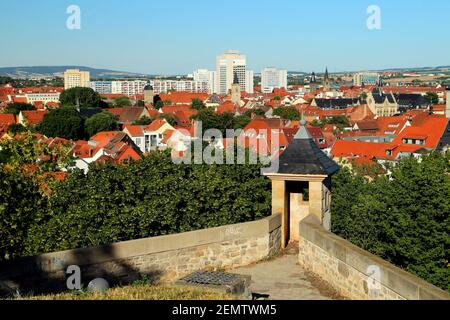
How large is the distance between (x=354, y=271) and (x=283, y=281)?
188cm

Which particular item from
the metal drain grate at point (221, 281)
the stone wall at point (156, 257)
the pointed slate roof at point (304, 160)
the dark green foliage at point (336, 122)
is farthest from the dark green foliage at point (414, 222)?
the dark green foliage at point (336, 122)

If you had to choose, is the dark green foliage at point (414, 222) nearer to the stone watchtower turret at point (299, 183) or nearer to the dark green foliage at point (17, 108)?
the stone watchtower turret at point (299, 183)

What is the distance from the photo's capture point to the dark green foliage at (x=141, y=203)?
628 inches

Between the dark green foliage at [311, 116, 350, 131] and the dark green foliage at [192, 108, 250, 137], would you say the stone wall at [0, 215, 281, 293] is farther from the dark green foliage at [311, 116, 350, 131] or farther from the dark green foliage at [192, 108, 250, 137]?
the dark green foliage at [311, 116, 350, 131]

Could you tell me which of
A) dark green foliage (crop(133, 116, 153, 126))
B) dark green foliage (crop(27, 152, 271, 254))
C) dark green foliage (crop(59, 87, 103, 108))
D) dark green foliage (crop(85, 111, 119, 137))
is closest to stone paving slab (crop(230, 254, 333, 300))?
dark green foliage (crop(27, 152, 271, 254))

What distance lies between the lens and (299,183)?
15.2 meters

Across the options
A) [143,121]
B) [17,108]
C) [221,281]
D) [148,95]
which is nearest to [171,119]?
[143,121]

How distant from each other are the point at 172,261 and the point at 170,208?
13.8 feet

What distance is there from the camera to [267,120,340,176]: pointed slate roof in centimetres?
1407

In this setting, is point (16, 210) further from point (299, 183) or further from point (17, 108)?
point (17, 108)

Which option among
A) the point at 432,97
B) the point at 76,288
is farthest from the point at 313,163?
the point at 432,97

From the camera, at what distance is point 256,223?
13.4m

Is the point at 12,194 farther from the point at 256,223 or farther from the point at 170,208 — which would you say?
the point at 256,223

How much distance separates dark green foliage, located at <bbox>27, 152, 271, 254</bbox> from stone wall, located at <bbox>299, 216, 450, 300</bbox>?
147 inches
